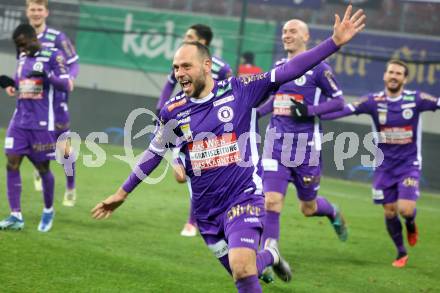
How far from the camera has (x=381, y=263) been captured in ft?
34.3

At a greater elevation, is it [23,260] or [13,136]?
[13,136]

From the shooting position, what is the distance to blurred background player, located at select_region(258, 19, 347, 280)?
977cm

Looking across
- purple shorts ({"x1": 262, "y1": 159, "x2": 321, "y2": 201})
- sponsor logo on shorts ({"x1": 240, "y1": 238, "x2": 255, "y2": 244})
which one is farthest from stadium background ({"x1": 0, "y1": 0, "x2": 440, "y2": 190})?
sponsor logo on shorts ({"x1": 240, "y1": 238, "x2": 255, "y2": 244})

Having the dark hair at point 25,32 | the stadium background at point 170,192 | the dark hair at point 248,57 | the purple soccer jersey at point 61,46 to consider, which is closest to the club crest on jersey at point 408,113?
the stadium background at point 170,192

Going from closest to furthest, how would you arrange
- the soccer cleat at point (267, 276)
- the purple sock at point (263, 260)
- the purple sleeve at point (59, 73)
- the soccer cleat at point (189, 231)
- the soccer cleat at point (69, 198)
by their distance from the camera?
the purple sock at point (263, 260), the soccer cleat at point (267, 276), the purple sleeve at point (59, 73), the soccer cleat at point (189, 231), the soccer cleat at point (69, 198)

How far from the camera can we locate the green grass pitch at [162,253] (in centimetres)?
824

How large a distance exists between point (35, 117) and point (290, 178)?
3.10 m

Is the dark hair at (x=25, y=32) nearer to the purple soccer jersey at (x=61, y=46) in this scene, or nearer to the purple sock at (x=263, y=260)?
the purple soccer jersey at (x=61, y=46)

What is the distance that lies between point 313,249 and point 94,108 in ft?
36.3

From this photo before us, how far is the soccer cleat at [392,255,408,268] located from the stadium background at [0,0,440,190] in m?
7.90

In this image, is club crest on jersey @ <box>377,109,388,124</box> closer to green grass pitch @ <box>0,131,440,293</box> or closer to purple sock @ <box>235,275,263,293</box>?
green grass pitch @ <box>0,131,440,293</box>

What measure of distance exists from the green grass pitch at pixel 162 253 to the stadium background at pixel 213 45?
13.2 feet

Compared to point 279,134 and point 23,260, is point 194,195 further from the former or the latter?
point 279,134

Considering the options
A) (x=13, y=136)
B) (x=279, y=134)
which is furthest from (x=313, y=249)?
(x=13, y=136)
